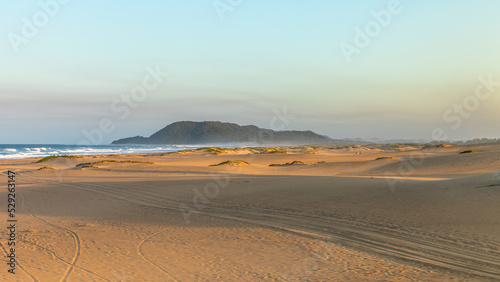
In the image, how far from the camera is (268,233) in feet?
36.1

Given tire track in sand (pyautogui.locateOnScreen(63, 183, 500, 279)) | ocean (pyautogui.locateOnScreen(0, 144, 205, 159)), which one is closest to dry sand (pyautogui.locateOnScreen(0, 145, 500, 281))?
tire track in sand (pyautogui.locateOnScreen(63, 183, 500, 279))

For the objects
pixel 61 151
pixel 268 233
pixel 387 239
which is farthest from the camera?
pixel 61 151

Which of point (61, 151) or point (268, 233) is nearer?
point (268, 233)

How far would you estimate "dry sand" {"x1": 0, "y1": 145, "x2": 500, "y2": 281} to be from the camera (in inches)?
306

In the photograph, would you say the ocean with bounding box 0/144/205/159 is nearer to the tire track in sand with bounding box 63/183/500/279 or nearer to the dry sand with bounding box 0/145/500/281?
the dry sand with bounding box 0/145/500/281

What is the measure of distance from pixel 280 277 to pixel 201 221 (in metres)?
5.95

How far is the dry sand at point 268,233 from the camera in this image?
25.5 feet

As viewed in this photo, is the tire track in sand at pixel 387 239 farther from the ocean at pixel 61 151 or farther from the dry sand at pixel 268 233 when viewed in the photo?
the ocean at pixel 61 151

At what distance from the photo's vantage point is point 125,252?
9.30 meters

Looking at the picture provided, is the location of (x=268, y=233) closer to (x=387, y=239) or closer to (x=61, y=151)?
(x=387, y=239)

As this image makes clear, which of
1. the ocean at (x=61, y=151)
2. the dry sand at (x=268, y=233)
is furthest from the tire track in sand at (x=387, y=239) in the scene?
the ocean at (x=61, y=151)

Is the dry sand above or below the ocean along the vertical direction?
below

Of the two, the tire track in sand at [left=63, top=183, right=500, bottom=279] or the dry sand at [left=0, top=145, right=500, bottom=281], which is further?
the tire track in sand at [left=63, top=183, right=500, bottom=279]

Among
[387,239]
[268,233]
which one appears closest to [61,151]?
[268,233]
